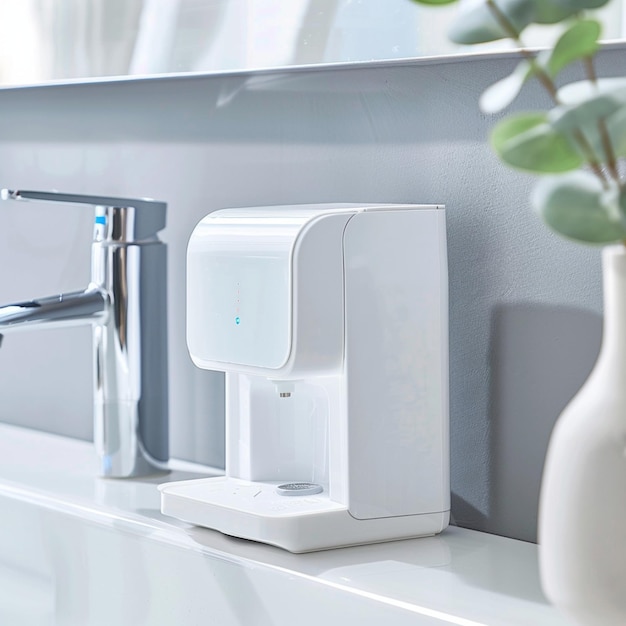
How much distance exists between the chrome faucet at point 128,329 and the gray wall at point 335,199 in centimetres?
5

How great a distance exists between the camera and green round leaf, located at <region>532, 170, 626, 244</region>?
1.16 ft

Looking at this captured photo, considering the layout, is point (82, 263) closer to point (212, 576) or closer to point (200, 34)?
point (200, 34)

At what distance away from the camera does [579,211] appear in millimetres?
356

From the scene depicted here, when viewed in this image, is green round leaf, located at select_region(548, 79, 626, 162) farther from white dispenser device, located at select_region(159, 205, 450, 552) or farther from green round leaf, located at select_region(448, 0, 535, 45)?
white dispenser device, located at select_region(159, 205, 450, 552)

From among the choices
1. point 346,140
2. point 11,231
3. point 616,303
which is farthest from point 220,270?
point 11,231

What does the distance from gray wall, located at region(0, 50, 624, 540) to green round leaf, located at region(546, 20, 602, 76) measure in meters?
0.30

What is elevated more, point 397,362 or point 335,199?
point 335,199

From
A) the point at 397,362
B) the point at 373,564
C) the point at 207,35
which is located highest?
the point at 207,35

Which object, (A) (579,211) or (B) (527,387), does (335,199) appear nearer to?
(B) (527,387)

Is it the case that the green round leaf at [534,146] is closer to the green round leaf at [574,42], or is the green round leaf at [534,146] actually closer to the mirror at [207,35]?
the green round leaf at [574,42]

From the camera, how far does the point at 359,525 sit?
0.67m

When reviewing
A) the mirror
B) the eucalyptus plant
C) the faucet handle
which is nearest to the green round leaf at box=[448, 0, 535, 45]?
the eucalyptus plant

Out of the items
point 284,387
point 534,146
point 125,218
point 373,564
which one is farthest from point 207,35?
point 534,146

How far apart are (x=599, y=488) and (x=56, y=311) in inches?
20.0
